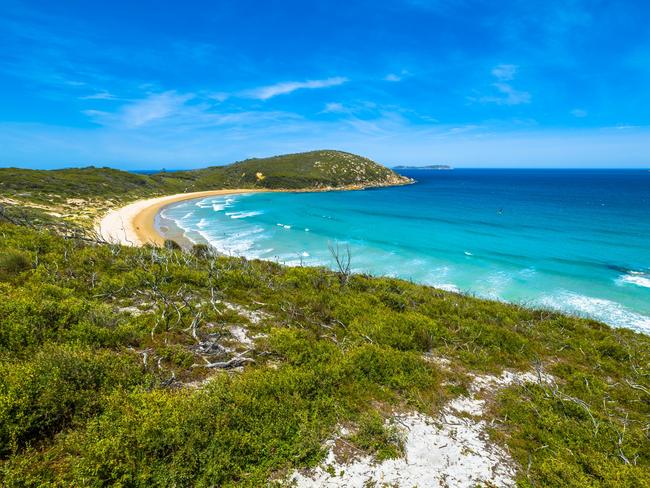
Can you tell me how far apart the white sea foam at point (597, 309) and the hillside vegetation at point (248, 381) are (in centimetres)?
959

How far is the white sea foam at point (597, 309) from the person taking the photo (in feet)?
65.5

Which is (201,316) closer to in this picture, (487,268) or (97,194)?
Result: (487,268)

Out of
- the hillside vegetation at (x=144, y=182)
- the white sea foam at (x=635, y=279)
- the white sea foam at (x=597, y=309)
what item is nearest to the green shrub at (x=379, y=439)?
the white sea foam at (x=597, y=309)

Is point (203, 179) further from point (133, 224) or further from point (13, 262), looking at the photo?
point (13, 262)

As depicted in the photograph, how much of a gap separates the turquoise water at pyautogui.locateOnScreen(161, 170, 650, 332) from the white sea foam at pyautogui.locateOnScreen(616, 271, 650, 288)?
Answer: 78mm

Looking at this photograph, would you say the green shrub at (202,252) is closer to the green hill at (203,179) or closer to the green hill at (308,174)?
the green hill at (203,179)

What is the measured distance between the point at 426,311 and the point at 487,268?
73.3ft

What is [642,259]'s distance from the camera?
32.3 metres

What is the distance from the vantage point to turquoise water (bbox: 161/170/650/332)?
2522 centimetres

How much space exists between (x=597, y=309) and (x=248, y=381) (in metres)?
26.8

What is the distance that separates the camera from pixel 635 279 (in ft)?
89.0

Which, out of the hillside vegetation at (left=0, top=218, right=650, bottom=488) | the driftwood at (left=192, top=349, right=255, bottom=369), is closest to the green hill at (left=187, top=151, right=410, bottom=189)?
the hillside vegetation at (left=0, top=218, right=650, bottom=488)

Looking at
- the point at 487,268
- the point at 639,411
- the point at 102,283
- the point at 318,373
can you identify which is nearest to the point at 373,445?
the point at 318,373

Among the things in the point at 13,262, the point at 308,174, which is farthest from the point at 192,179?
the point at 13,262
